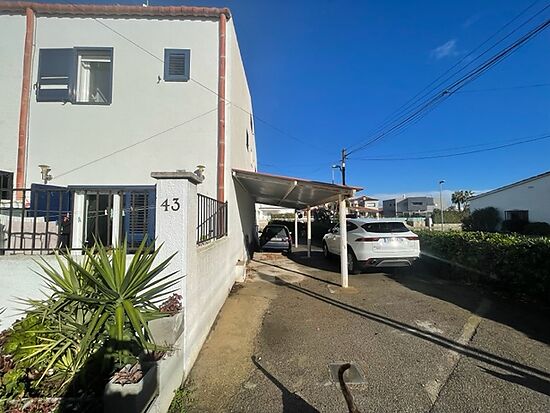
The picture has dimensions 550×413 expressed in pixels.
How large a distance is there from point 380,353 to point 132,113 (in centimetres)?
755

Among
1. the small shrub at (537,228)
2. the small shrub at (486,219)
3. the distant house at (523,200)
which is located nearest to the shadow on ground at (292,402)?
the small shrub at (537,228)

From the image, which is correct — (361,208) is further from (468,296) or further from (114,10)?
(114,10)

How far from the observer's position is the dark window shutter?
25.1 ft

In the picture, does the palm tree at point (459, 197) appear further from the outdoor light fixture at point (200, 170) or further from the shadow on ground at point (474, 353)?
the outdoor light fixture at point (200, 170)

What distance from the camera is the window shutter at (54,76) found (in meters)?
7.36

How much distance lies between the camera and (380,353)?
3.75 meters

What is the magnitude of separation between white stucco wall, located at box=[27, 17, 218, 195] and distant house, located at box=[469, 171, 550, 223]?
76.1 ft

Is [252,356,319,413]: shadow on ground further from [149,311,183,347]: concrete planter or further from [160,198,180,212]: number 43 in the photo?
[160,198,180,212]: number 43

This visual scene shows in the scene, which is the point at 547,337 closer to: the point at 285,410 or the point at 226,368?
the point at 285,410

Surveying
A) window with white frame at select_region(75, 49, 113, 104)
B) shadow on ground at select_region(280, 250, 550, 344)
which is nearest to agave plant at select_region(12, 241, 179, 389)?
shadow on ground at select_region(280, 250, 550, 344)

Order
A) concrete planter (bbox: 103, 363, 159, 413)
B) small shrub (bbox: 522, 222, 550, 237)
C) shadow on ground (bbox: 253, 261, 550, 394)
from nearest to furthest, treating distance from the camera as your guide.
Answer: concrete planter (bbox: 103, 363, 159, 413)
shadow on ground (bbox: 253, 261, 550, 394)
small shrub (bbox: 522, 222, 550, 237)

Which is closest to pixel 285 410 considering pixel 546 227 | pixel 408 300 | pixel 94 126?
pixel 408 300

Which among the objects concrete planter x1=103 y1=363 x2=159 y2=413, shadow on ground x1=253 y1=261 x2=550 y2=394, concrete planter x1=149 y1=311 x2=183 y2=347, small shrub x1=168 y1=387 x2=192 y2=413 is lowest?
small shrub x1=168 y1=387 x2=192 y2=413

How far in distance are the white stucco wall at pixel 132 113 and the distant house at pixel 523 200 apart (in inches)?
913
